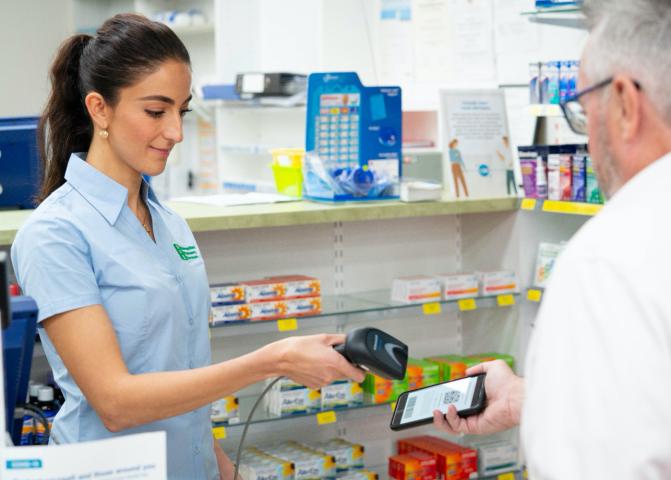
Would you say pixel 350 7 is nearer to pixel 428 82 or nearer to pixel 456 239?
pixel 428 82

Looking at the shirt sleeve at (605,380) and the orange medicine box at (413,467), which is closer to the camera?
the shirt sleeve at (605,380)

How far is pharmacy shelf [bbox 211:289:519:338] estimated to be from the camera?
346cm

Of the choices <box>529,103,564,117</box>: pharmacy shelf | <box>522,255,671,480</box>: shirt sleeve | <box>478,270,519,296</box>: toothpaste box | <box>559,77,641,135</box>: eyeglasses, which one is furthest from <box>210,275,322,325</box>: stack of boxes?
<box>522,255,671,480</box>: shirt sleeve

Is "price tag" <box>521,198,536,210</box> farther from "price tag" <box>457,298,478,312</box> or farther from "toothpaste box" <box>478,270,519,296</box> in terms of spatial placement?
"price tag" <box>457,298,478,312</box>

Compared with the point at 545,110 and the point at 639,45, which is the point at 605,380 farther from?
the point at 545,110

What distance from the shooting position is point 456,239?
4148 mm

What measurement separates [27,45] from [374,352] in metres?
7.06

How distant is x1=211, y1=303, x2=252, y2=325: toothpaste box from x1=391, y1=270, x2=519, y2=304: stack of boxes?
2.07 feet

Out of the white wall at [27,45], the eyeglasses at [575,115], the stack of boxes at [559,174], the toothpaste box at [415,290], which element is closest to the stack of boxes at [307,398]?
the toothpaste box at [415,290]

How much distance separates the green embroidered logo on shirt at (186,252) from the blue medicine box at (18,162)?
3.92 feet

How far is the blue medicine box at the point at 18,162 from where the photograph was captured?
3447 millimetres

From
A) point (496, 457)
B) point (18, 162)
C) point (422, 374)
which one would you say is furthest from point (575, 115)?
point (496, 457)

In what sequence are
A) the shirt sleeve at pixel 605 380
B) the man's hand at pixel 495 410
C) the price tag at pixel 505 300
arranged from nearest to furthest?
1. the shirt sleeve at pixel 605 380
2. the man's hand at pixel 495 410
3. the price tag at pixel 505 300

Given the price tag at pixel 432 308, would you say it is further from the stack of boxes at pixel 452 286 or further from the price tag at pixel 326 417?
the price tag at pixel 326 417
